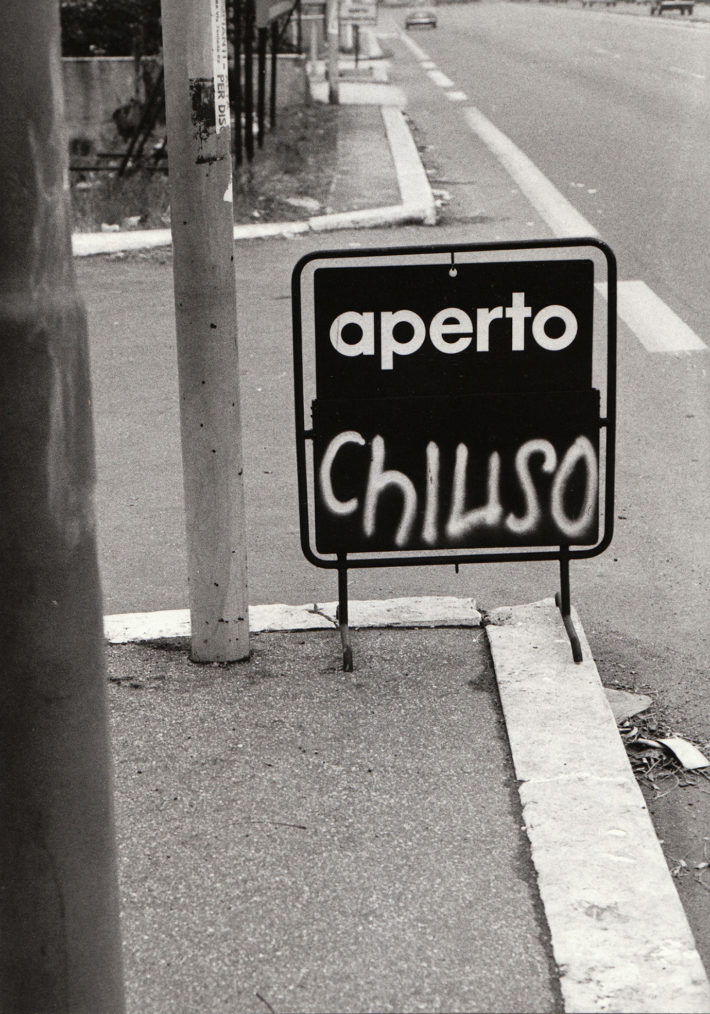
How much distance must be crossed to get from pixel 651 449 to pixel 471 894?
3.86 meters

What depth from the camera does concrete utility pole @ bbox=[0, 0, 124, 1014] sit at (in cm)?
201

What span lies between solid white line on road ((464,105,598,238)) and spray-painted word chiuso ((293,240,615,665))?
25.4 ft

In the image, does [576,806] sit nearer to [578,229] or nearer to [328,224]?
[578,229]

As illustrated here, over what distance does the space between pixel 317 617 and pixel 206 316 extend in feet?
3.77

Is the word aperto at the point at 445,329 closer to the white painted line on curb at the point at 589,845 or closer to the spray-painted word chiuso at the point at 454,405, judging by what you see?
the spray-painted word chiuso at the point at 454,405

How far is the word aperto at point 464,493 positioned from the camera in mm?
4316

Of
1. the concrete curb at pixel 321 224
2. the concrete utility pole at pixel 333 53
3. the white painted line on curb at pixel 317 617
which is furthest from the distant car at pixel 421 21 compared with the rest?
the white painted line on curb at pixel 317 617

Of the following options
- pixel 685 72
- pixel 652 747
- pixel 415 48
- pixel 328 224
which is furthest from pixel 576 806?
pixel 415 48

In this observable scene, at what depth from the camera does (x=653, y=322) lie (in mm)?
8961

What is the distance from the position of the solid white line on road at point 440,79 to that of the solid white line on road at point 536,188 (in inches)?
365

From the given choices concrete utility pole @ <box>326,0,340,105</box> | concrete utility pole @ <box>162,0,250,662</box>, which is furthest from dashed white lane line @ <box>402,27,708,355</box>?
concrete utility pole @ <box>162,0,250,662</box>

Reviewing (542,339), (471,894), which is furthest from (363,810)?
(542,339)

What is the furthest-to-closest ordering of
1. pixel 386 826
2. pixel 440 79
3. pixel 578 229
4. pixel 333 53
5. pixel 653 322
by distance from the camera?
pixel 440 79, pixel 333 53, pixel 578 229, pixel 653 322, pixel 386 826

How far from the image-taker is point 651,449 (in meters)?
6.66
